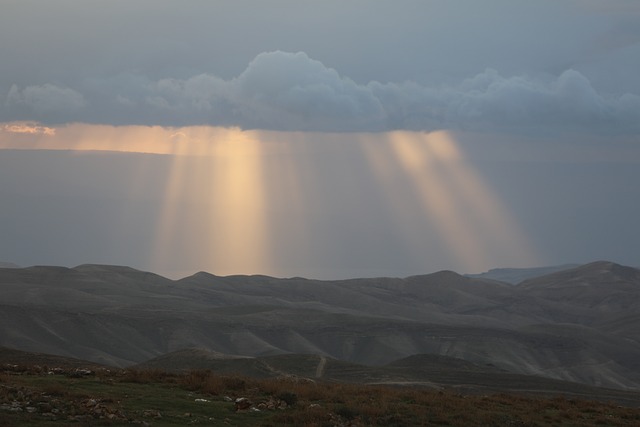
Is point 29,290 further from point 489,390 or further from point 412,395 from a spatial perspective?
point 412,395

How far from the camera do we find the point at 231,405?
23.4 meters

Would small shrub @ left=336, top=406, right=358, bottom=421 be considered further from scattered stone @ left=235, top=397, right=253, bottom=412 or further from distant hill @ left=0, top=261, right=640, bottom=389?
distant hill @ left=0, top=261, right=640, bottom=389

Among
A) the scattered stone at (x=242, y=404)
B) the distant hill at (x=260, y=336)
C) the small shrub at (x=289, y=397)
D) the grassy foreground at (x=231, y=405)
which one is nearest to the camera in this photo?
the grassy foreground at (x=231, y=405)

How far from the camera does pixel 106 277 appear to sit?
190 meters

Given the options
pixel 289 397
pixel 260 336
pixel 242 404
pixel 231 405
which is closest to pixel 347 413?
pixel 289 397

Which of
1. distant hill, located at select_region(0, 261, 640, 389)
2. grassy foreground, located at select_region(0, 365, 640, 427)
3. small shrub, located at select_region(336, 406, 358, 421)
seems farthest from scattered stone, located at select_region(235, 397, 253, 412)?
distant hill, located at select_region(0, 261, 640, 389)

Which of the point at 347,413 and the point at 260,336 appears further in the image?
the point at 260,336

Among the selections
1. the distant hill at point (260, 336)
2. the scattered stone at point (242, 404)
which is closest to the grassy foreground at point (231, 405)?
the scattered stone at point (242, 404)

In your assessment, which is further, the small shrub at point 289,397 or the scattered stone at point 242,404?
the small shrub at point 289,397

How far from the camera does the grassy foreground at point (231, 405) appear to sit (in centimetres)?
1994

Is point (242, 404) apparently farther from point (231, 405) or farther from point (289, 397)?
point (289, 397)

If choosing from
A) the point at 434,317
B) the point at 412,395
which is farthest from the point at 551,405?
the point at 434,317

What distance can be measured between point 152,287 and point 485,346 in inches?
3310

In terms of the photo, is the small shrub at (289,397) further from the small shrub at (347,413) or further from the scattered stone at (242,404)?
the small shrub at (347,413)
